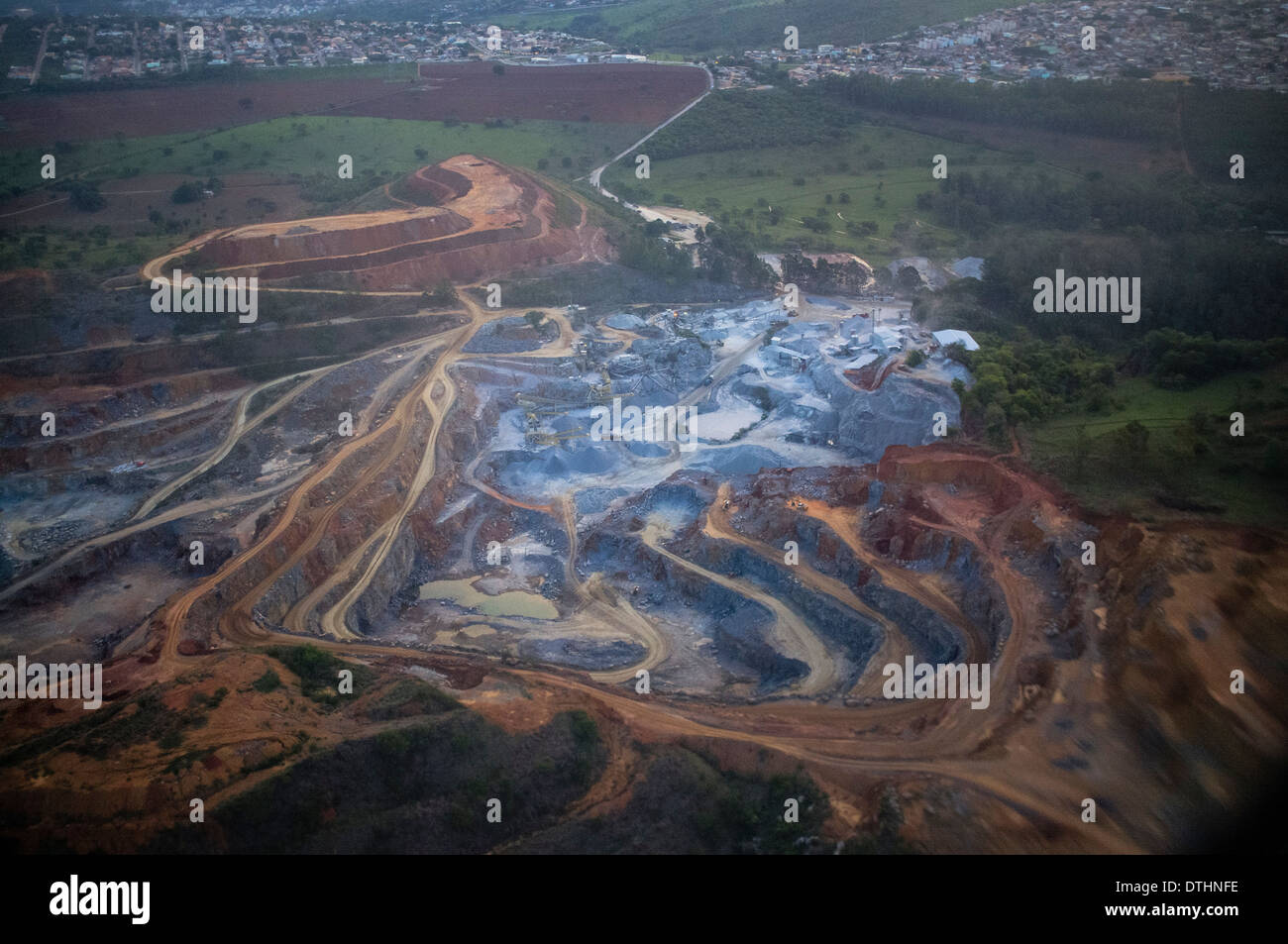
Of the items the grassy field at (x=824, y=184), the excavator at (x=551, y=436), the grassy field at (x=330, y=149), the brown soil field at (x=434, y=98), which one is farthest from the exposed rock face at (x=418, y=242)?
the brown soil field at (x=434, y=98)

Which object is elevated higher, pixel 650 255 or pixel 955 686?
pixel 650 255

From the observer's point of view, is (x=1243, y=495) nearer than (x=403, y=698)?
No

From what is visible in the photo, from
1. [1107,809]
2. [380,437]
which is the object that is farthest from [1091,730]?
[380,437]

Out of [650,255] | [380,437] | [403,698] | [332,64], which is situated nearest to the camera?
[403,698]

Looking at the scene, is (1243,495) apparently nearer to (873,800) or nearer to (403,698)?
(873,800)

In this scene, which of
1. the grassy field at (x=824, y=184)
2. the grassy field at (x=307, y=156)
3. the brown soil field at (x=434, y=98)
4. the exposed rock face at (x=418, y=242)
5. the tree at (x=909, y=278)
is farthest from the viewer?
the brown soil field at (x=434, y=98)

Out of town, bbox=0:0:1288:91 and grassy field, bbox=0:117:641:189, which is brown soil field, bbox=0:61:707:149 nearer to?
grassy field, bbox=0:117:641:189

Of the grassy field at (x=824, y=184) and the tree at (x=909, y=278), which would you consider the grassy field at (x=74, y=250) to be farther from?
the tree at (x=909, y=278)

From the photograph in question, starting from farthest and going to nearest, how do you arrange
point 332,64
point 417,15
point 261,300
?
point 417,15, point 332,64, point 261,300
